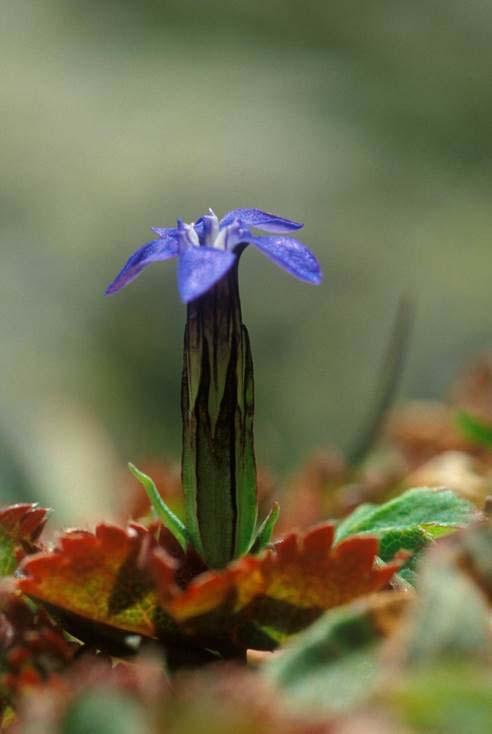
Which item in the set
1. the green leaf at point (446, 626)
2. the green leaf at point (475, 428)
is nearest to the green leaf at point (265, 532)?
the green leaf at point (446, 626)

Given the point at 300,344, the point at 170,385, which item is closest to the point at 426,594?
the point at 170,385

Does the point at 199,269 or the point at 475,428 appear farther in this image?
the point at 475,428

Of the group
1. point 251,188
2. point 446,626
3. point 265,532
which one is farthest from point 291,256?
point 251,188

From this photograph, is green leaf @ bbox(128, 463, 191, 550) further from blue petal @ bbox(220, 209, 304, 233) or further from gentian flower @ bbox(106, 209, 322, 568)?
blue petal @ bbox(220, 209, 304, 233)

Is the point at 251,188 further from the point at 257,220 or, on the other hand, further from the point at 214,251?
the point at 214,251

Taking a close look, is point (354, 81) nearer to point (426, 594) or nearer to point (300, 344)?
point (300, 344)

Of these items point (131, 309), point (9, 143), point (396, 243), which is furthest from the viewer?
point (9, 143)
